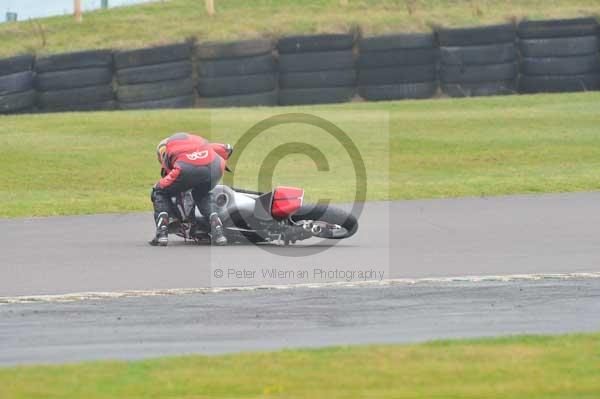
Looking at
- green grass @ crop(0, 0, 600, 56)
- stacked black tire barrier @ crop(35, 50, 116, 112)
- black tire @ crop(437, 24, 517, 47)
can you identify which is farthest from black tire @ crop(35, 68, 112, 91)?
black tire @ crop(437, 24, 517, 47)

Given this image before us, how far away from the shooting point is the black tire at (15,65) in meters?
25.4

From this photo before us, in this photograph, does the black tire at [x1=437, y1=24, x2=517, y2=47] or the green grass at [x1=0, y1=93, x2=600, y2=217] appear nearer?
the green grass at [x1=0, y1=93, x2=600, y2=217]

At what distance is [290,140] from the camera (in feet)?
80.7

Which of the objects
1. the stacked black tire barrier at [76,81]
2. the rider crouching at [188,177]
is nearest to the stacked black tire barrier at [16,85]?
the stacked black tire barrier at [76,81]

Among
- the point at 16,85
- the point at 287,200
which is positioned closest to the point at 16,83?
the point at 16,85

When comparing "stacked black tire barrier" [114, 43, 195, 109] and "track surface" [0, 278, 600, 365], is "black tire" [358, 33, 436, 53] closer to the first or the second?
"stacked black tire barrier" [114, 43, 195, 109]

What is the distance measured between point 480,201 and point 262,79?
441 inches

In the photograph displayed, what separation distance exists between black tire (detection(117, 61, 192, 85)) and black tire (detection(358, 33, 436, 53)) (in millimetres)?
4016

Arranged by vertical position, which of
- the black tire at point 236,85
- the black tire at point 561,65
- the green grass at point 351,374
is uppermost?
the green grass at point 351,374

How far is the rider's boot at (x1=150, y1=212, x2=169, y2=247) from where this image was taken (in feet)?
42.5

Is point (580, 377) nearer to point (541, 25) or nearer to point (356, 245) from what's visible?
point (356, 245)

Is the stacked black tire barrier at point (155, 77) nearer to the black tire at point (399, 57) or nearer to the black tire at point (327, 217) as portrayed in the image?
the black tire at point (399, 57)

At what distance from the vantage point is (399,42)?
2673cm

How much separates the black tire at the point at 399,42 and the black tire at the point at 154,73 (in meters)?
4.02
